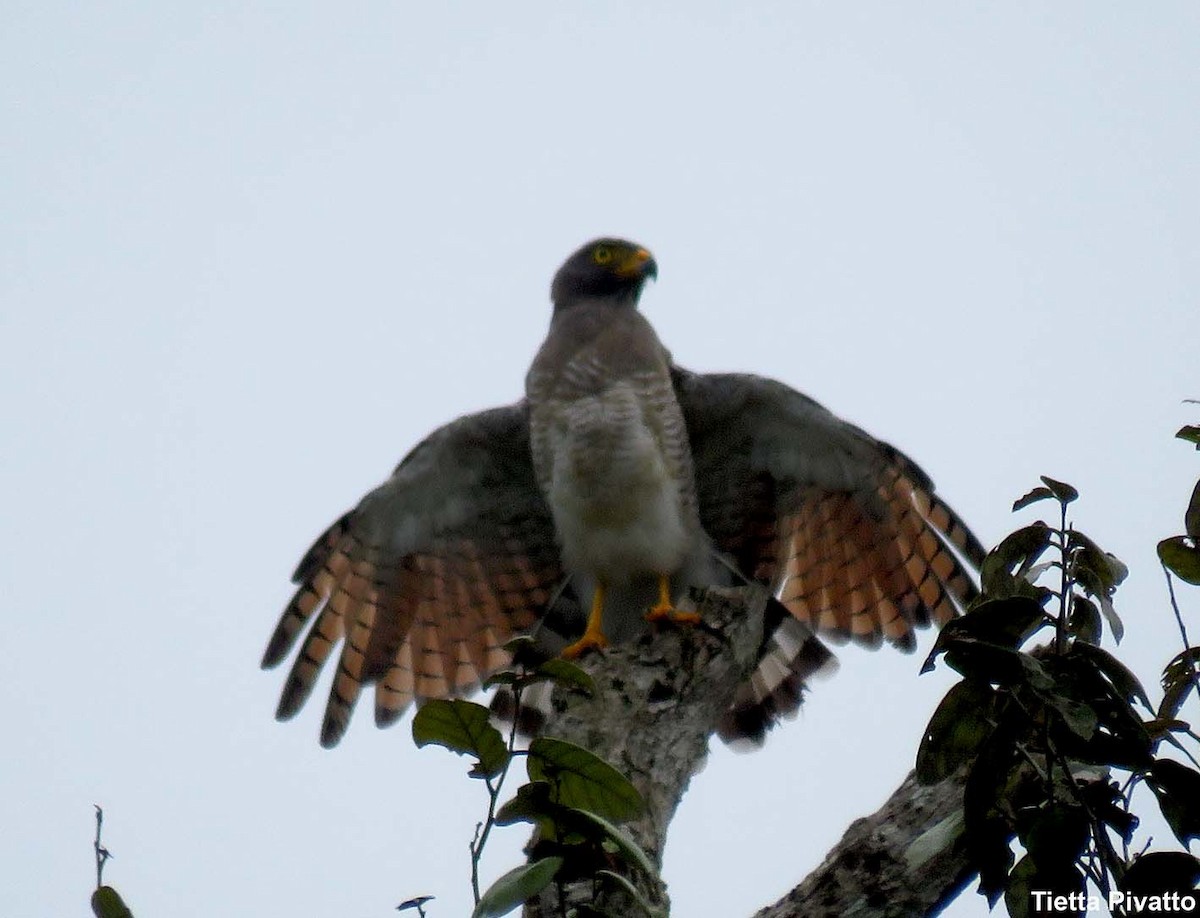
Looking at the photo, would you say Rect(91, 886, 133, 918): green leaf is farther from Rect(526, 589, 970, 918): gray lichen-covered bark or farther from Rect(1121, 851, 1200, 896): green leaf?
Rect(1121, 851, 1200, 896): green leaf

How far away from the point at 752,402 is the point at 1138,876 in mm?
3607

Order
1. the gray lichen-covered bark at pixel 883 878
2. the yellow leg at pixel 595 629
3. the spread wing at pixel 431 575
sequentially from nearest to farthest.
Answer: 1. the gray lichen-covered bark at pixel 883 878
2. the yellow leg at pixel 595 629
3. the spread wing at pixel 431 575

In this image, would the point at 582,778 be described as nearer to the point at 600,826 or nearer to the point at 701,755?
the point at 600,826

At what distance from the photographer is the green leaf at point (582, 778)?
286 cm

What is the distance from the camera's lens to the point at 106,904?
2559mm

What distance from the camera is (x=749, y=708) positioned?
6164 millimetres

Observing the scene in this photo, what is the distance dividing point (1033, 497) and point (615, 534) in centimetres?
287

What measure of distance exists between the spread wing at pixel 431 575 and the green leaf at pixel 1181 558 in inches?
135

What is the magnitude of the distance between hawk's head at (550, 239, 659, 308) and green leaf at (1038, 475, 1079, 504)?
149 inches

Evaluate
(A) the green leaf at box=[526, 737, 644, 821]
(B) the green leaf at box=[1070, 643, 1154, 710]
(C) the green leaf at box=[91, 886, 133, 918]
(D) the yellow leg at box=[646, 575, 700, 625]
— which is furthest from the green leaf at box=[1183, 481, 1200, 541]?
(C) the green leaf at box=[91, 886, 133, 918]

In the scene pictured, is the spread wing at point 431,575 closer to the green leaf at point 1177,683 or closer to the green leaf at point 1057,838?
the green leaf at point 1177,683

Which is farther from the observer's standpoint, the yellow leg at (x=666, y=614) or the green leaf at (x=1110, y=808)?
the yellow leg at (x=666, y=614)

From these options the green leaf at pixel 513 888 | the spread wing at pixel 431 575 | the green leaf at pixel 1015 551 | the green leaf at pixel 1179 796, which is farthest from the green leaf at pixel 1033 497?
the spread wing at pixel 431 575

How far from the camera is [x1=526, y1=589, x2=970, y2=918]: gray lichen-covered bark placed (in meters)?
4.02
